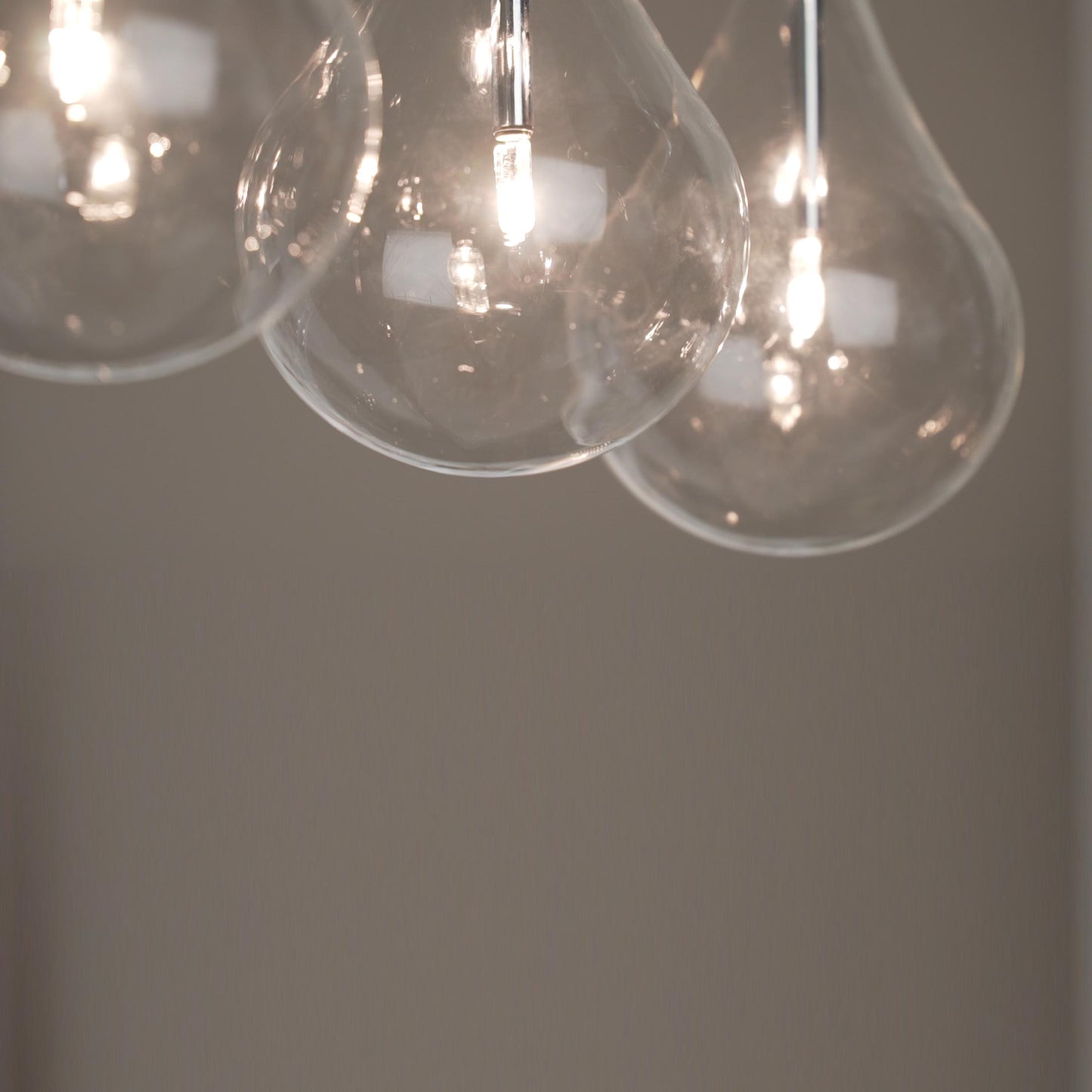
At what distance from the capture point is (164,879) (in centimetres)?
159

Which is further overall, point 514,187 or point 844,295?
point 844,295

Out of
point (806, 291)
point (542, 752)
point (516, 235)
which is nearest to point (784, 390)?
point (806, 291)

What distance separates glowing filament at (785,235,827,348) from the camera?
1.40 ft

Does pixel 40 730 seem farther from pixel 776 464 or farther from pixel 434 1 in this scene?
pixel 434 1

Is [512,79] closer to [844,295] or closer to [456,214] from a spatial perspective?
[456,214]

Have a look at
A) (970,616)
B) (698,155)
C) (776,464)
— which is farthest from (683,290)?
(970,616)

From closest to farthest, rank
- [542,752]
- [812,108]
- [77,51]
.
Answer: [77,51] < [812,108] < [542,752]

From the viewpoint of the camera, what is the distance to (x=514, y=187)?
24 centimetres

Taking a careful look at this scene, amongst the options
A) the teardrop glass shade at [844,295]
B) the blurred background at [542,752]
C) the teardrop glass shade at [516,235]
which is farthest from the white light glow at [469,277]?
the blurred background at [542,752]

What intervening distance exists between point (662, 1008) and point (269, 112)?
4.68 feet

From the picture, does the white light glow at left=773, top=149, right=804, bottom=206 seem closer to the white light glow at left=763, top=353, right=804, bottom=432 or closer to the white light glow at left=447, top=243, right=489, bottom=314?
the white light glow at left=763, top=353, right=804, bottom=432

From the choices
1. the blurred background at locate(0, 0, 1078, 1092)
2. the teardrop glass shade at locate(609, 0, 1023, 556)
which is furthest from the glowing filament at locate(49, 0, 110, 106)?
the blurred background at locate(0, 0, 1078, 1092)

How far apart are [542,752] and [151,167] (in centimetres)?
135

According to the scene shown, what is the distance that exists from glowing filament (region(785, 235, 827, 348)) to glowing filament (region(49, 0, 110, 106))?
0.86ft
